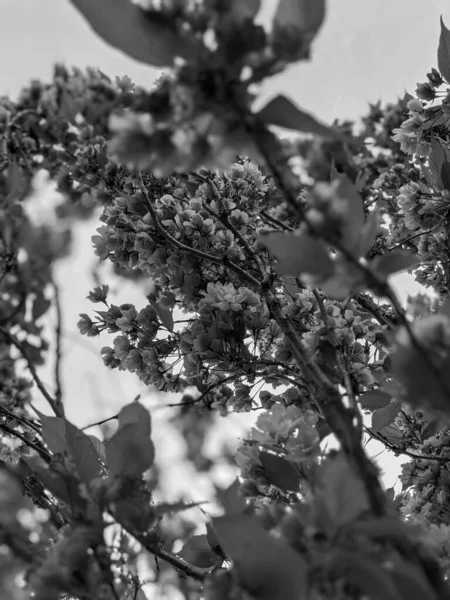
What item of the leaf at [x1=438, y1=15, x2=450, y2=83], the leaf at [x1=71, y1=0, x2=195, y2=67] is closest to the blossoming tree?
the leaf at [x1=71, y1=0, x2=195, y2=67]

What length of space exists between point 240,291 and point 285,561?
79cm

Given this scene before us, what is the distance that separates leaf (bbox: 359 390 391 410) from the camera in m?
1.10

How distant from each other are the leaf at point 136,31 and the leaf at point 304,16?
92 millimetres

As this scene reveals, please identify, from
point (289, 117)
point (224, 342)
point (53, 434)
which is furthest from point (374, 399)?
point (289, 117)

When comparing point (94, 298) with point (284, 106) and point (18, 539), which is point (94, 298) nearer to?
point (18, 539)

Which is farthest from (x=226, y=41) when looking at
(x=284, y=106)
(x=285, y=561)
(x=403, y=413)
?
(x=403, y=413)

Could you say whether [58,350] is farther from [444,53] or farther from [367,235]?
[444,53]

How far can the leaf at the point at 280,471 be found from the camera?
0.79m

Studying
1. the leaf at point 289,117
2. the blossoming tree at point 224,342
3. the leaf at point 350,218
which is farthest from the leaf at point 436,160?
the leaf at point 289,117

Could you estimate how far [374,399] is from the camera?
1.11 metres

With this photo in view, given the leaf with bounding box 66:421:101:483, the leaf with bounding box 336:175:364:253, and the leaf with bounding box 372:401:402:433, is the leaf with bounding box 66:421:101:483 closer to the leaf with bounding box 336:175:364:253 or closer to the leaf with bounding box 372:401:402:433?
the leaf with bounding box 336:175:364:253

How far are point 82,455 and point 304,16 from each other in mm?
617

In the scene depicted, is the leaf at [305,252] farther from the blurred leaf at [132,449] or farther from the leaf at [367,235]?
the blurred leaf at [132,449]

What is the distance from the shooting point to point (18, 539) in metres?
0.66
